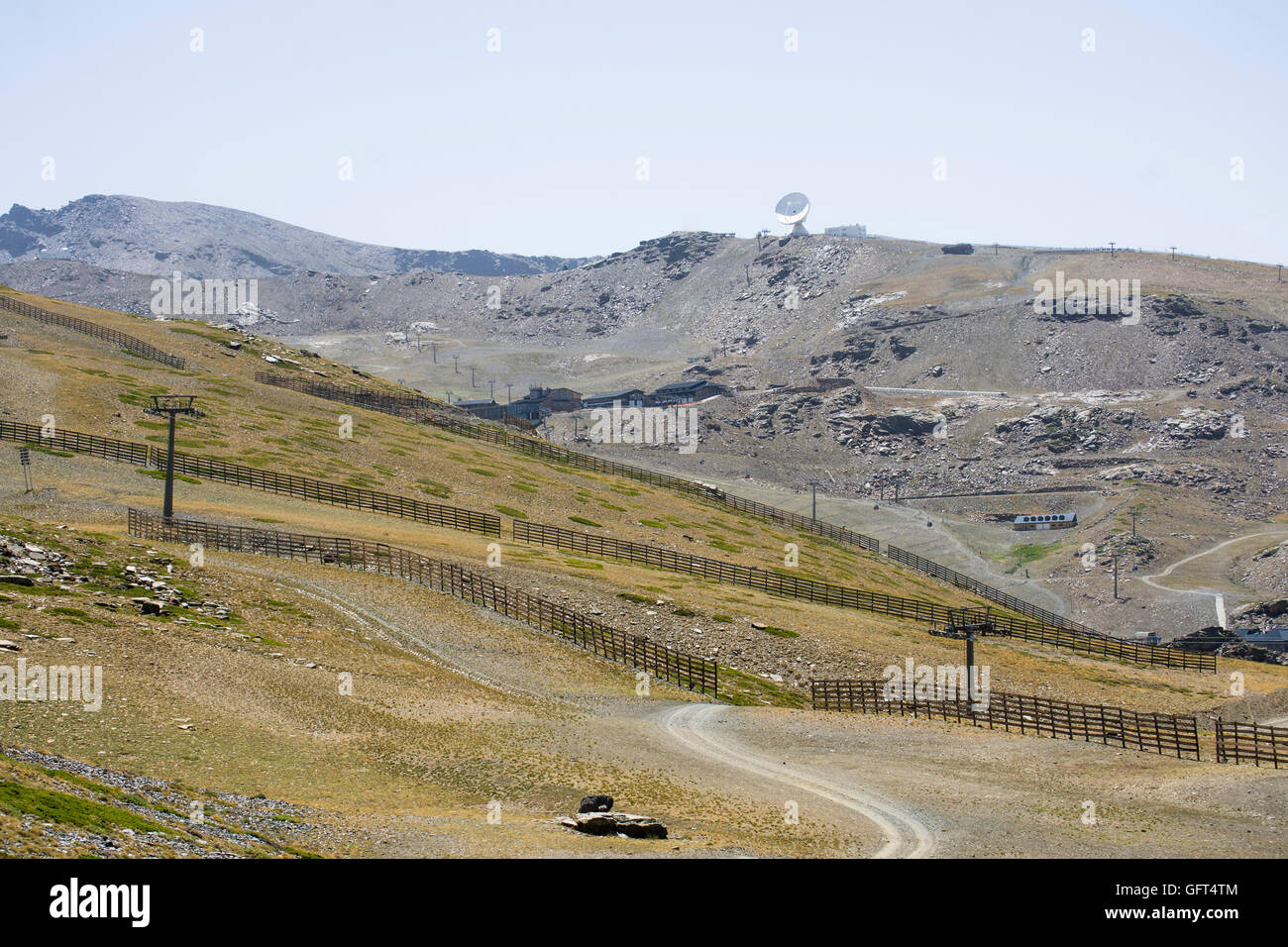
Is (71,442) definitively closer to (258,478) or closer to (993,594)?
(258,478)

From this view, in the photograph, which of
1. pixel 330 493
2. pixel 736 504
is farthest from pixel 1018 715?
pixel 736 504

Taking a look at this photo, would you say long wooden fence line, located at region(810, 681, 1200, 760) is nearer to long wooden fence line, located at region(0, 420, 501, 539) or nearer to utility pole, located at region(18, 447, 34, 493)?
long wooden fence line, located at region(0, 420, 501, 539)

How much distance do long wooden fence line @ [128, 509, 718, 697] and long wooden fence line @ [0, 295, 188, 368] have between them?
65.6 meters

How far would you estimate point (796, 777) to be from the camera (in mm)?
41781

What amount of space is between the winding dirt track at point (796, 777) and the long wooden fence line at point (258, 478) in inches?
1498

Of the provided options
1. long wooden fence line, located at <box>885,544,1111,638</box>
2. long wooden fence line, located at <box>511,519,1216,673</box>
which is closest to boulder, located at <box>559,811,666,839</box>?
long wooden fence line, located at <box>511,519,1216,673</box>

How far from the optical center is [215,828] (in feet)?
92.1

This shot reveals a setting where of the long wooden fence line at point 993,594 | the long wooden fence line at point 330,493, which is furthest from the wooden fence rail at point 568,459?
the long wooden fence line at point 330,493

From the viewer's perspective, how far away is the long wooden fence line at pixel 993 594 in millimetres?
103312

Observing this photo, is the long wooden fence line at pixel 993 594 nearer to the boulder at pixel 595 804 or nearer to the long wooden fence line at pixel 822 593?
the long wooden fence line at pixel 822 593

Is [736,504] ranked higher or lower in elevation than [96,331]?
lower

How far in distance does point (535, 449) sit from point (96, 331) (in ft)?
164

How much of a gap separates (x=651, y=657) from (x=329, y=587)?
1708 centimetres
